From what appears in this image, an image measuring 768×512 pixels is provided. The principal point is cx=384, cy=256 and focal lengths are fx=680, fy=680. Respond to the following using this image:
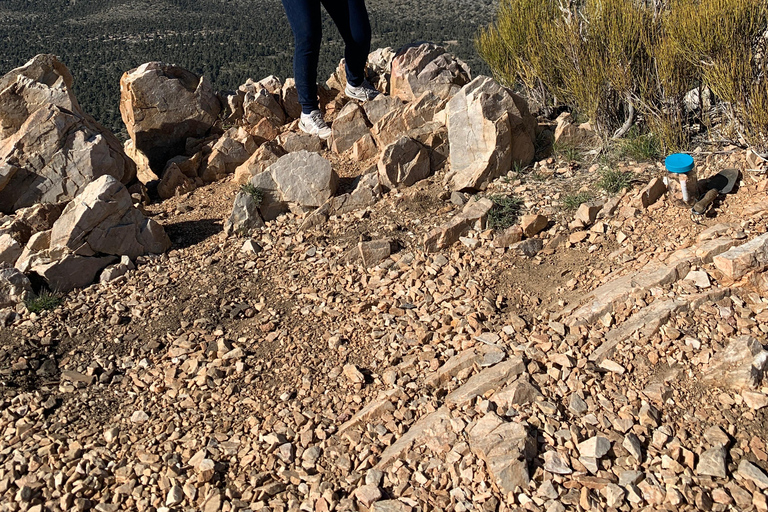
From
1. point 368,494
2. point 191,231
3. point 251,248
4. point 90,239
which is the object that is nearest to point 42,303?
point 90,239

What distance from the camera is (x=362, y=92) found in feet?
20.6

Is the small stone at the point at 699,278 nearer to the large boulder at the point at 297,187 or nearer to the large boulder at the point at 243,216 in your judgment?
the large boulder at the point at 297,187

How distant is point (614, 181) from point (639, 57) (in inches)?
43.6

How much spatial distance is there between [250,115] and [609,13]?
3.36 metres

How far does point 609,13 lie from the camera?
5.03 meters

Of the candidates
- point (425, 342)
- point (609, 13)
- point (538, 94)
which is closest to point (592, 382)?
point (425, 342)

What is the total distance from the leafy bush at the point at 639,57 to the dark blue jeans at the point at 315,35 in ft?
4.22

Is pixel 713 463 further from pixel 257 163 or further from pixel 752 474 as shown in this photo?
pixel 257 163

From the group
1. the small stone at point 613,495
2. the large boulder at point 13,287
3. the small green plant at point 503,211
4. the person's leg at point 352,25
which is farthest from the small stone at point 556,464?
the person's leg at point 352,25

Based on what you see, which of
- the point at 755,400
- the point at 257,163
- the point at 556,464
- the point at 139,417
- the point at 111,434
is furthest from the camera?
the point at 257,163

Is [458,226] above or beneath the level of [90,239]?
beneath

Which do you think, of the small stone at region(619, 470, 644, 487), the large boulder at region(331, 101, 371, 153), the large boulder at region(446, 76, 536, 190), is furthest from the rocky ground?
the large boulder at region(331, 101, 371, 153)

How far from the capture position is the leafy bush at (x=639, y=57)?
4.34 metres

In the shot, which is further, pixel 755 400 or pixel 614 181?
pixel 614 181
